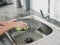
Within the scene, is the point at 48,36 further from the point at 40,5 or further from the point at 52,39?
the point at 40,5

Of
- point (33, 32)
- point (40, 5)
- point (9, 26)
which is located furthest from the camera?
point (40, 5)

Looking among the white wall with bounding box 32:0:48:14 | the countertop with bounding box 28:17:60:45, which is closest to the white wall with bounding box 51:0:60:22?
the white wall with bounding box 32:0:48:14

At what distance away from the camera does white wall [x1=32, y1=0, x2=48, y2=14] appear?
1.40 meters

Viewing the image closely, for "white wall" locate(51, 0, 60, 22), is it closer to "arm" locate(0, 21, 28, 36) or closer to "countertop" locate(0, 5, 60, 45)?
"countertop" locate(0, 5, 60, 45)

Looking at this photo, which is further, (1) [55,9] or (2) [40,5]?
(2) [40,5]

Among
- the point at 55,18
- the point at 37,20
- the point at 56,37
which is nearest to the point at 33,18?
the point at 37,20

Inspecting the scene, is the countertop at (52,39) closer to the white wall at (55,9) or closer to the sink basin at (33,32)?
the sink basin at (33,32)

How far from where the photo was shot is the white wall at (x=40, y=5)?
4.59ft

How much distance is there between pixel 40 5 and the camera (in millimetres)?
1484

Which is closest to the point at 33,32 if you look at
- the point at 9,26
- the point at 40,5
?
the point at 9,26

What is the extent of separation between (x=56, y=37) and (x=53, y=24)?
0.69ft

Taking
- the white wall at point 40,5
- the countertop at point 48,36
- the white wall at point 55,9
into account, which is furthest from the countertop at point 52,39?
the white wall at point 40,5

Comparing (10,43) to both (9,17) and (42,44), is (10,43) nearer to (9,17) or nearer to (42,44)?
(42,44)

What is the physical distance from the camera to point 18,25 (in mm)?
1093
